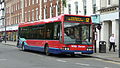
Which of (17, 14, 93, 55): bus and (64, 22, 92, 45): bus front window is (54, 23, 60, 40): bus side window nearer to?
(17, 14, 93, 55): bus

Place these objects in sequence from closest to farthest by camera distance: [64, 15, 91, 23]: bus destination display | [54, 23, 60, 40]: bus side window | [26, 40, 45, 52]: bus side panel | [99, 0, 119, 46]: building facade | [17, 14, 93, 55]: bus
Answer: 1. [17, 14, 93, 55]: bus
2. [64, 15, 91, 23]: bus destination display
3. [54, 23, 60, 40]: bus side window
4. [26, 40, 45, 52]: bus side panel
5. [99, 0, 119, 46]: building facade

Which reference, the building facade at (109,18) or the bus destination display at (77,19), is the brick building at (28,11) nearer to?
the building facade at (109,18)

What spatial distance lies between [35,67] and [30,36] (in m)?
12.4

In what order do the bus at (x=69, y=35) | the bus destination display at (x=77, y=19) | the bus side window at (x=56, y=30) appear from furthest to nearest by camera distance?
the bus side window at (x=56, y=30), the bus destination display at (x=77, y=19), the bus at (x=69, y=35)

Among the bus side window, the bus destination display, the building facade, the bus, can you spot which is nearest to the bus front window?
the bus

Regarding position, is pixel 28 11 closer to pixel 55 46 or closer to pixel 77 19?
pixel 55 46

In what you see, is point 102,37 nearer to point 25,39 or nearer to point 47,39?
point 25,39

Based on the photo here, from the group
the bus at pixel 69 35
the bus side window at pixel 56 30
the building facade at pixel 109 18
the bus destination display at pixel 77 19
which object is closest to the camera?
the bus at pixel 69 35

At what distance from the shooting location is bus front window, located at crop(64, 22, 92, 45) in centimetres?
Answer: 1892

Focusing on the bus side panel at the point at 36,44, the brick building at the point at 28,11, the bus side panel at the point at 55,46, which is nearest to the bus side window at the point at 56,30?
the bus side panel at the point at 55,46

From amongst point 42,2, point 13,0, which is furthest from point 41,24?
point 13,0


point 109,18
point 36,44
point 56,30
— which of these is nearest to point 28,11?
point 109,18

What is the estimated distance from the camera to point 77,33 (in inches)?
763

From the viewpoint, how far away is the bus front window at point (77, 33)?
745 inches
